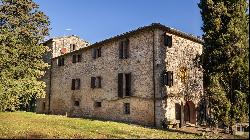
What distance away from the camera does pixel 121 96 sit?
1106 inches

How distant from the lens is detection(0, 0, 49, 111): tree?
28.5m

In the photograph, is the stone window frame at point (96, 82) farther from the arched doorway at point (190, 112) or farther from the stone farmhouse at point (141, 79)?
the arched doorway at point (190, 112)

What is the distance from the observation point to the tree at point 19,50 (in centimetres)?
2850

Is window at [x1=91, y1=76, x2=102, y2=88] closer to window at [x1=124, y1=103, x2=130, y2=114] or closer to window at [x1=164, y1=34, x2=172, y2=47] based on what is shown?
window at [x1=124, y1=103, x2=130, y2=114]

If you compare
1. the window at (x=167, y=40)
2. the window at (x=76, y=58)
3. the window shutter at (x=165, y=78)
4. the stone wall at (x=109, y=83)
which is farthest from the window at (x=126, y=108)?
the window at (x=76, y=58)

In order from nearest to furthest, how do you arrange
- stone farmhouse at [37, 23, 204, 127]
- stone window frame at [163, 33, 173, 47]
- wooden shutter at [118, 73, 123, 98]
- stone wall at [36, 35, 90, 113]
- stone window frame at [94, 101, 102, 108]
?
stone farmhouse at [37, 23, 204, 127] → stone window frame at [163, 33, 173, 47] → wooden shutter at [118, 73, 123, 98] → stone window frame at [94, 101, 102, 108] → stone wall at [36, 35, 90, 113]

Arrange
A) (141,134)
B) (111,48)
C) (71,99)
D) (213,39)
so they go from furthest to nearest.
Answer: (71,99) → (111,48) → (213,39) → (141,134)

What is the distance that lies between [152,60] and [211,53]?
557 cm

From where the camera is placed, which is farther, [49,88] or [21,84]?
[49,88]

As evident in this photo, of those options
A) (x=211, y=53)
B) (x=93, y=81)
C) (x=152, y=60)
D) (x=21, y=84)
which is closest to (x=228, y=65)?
(x=211, y=53)

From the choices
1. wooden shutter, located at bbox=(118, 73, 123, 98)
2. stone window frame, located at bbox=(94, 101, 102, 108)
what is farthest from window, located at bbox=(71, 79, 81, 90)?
wooden shutter, located at bbox=(118, 73, 123, 98)

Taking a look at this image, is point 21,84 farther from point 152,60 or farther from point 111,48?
point 152,60

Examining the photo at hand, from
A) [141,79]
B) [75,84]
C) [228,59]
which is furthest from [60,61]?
[228,59]

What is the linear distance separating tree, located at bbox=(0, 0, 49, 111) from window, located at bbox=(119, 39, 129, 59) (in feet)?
29.6
